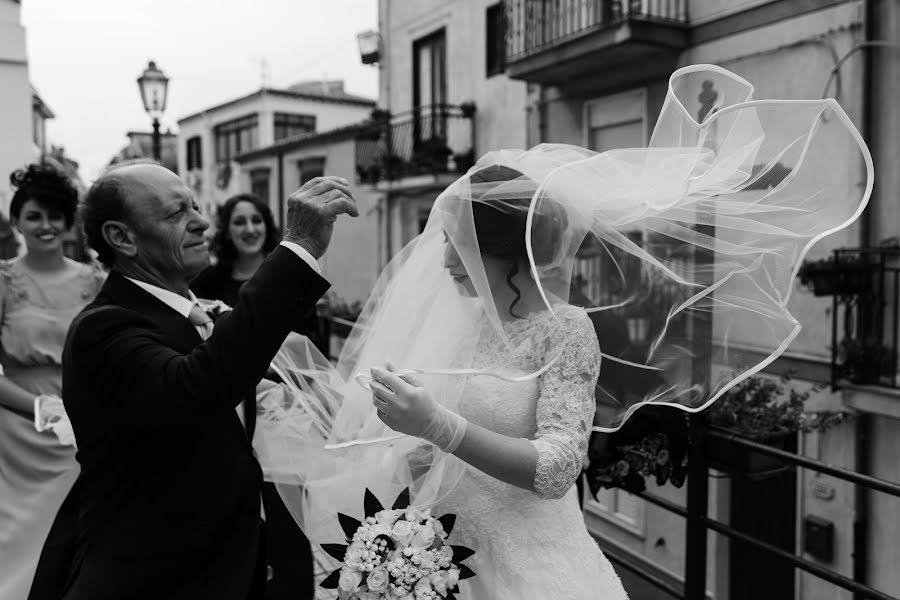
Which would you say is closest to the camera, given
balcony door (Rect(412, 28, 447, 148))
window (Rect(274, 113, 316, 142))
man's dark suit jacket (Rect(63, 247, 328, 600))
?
man's dark suit jacket (Rect(63, 247, 328, 600))

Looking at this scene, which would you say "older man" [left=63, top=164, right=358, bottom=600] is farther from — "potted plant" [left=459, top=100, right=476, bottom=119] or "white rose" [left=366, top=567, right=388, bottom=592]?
"potted plant" [left=459, top=100, right=476, bottom=119]

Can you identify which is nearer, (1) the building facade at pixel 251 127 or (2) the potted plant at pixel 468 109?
(2) the potted plant at pixel 468 109

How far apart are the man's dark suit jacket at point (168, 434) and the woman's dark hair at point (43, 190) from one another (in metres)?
2.04

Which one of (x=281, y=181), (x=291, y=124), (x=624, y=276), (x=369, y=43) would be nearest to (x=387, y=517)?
(x=624, y=276)

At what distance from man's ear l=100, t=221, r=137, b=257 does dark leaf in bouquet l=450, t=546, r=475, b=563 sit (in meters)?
0.98

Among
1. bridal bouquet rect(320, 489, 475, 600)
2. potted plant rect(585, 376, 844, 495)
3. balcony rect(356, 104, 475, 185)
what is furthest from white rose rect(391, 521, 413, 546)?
balcony rect(356, 104, 475, 185)

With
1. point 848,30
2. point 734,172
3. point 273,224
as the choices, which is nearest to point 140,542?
point 734,172

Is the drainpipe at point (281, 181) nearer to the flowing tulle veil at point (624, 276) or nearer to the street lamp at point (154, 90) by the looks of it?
the street lamp at point (154, 90)

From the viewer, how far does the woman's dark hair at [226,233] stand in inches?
156

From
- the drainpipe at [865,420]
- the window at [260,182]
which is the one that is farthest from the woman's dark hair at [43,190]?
the window at [260,182]

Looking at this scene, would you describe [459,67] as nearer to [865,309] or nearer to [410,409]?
[865,309]

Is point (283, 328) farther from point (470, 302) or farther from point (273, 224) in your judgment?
point (273, 224)

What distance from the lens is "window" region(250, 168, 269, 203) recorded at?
19.1m

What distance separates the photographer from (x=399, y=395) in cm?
155
